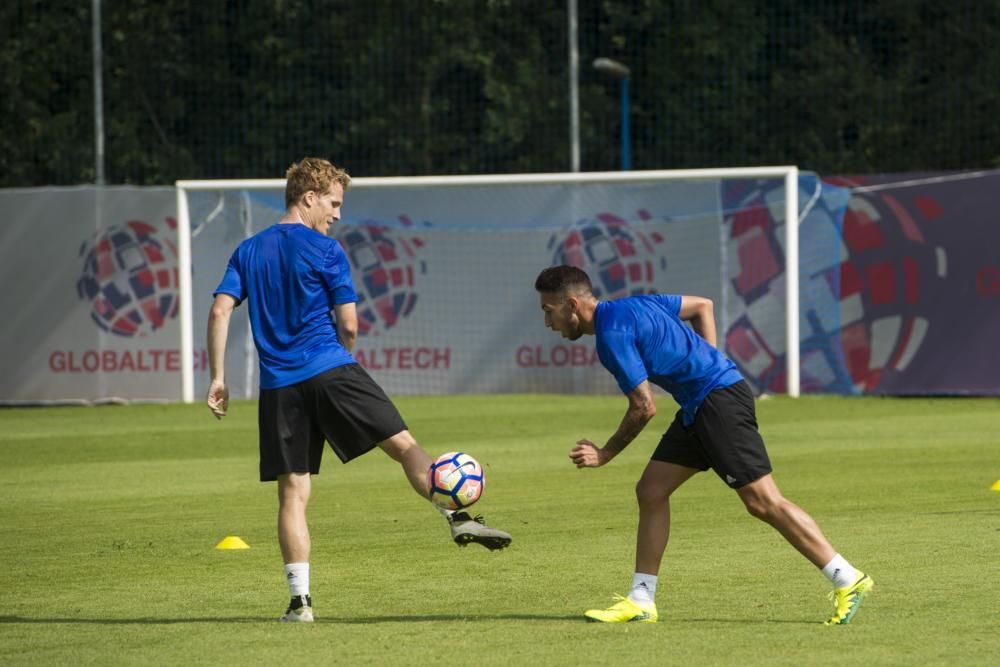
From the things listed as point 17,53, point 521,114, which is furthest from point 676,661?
point 17,53

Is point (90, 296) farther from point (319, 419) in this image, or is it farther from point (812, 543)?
point (812, 543)

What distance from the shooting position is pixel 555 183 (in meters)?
23.2

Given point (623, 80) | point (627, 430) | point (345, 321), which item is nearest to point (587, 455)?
point (627, 430)

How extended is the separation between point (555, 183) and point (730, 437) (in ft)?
53.5

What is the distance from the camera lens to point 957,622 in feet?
23.1

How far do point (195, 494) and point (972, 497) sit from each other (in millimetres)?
5390

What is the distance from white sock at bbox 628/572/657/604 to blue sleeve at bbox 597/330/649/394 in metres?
0.83

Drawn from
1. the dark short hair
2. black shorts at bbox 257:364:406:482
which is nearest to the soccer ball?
black shorts at bbox 257:364:406:482

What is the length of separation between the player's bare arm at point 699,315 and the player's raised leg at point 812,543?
70 cm

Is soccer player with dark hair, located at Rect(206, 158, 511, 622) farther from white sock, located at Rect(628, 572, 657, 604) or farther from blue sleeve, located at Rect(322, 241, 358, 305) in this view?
white sock, located at Rect(628, 572, 657, 604)

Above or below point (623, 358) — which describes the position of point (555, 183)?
above

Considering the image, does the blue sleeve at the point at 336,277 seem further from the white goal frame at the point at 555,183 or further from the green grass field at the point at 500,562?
the white goal frame at the point at 555,183

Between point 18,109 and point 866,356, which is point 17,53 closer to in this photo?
point 18,109

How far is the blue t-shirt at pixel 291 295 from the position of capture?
759 cm
